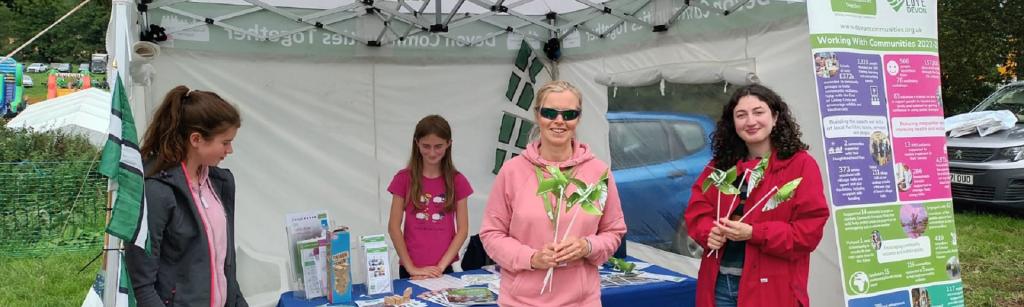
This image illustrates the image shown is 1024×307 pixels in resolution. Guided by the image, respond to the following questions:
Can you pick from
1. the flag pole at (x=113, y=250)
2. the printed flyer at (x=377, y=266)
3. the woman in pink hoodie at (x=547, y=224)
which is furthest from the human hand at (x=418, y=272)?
the flag pole at (x=113, y=250)

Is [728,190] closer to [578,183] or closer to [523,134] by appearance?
[578,183]

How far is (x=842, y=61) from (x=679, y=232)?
1586 millimetres

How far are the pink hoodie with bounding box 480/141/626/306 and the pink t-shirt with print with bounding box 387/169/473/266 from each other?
116 centimetres

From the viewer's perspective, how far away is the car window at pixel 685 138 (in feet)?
12.2

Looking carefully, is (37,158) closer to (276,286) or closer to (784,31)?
(276,286)

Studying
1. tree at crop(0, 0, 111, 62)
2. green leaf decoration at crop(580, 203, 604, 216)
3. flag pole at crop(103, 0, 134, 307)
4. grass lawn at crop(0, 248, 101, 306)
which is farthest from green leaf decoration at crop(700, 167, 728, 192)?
tree at crop(0, 0, 111, 62)

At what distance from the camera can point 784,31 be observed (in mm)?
2980

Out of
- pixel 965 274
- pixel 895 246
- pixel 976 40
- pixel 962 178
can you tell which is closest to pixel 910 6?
pixel 895 246

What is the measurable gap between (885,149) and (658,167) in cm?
157

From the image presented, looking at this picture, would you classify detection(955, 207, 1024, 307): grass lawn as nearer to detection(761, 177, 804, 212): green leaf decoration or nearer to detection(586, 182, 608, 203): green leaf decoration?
detection(761, 177, 804, 212): green leaf decoration

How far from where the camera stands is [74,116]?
11828mm

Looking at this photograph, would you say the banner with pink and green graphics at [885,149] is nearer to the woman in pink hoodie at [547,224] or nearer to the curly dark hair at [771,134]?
the curly dark hair at [771,134]

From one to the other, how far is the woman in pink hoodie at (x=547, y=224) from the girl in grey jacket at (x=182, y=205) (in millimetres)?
719

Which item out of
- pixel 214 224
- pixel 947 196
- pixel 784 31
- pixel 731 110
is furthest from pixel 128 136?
pixel 947 196
